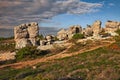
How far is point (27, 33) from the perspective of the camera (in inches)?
3238

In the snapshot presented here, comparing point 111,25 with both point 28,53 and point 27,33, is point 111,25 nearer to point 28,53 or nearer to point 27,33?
point 27,33

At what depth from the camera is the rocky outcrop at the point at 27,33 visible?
8043 cm

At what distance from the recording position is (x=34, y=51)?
197ft

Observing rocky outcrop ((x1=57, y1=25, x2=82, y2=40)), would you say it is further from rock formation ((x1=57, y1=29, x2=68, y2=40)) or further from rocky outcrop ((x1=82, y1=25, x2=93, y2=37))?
rocky outcrop ((x1=82, y1=25, x2=93, y2=37))

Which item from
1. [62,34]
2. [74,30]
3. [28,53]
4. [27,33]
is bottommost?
[28,53]

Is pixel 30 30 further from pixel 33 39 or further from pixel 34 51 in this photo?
pixel 34 51

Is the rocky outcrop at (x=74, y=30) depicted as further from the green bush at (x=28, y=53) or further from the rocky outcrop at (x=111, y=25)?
the green bush at (x=28, y=53)

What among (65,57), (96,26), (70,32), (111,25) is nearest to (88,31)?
(96,26)

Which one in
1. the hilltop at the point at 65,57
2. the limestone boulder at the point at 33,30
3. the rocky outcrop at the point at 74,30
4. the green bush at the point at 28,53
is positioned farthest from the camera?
the rocky outcrop at the point at 74,30

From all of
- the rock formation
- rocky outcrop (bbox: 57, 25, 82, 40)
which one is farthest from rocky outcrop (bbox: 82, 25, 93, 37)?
the rock formation

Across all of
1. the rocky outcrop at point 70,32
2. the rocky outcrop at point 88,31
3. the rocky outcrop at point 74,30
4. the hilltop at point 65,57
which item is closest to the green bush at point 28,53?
the hilltop at point 65,57

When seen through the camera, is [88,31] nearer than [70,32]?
Yes

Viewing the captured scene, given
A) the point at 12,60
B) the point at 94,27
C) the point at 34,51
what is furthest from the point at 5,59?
the point at 94,27

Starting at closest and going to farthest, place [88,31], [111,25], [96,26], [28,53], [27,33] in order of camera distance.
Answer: [28,53] → [27,33] → [88,31] → [96,26] → [111,25]
